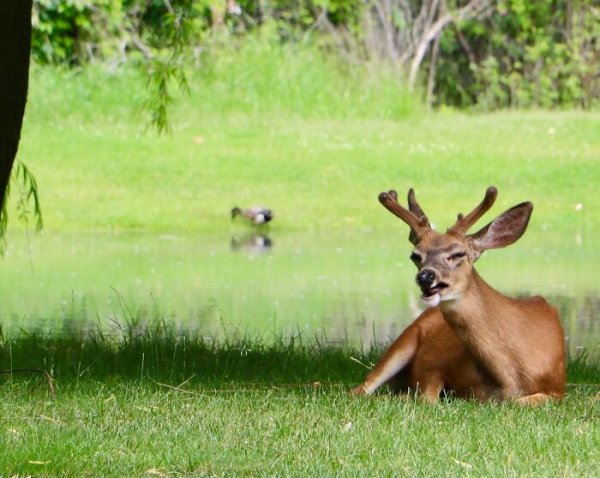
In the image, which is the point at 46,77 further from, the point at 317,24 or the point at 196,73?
the point at 317,24

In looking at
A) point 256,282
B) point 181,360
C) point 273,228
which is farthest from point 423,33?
point 181,360

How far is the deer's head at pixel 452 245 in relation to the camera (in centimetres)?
622

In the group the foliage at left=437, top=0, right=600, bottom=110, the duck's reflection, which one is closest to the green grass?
the duck's reflection

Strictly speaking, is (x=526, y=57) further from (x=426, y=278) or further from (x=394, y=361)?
(x=426, y=278)

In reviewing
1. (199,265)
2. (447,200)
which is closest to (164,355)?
(199,265)

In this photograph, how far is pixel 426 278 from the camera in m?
6.13

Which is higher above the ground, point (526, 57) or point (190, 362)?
point (526, 57)

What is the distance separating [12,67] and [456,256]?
204 centimetres

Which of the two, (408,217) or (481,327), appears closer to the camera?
(481,327)

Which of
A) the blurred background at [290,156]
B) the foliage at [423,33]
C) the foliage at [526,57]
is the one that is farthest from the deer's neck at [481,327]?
the foliage at [526,57]

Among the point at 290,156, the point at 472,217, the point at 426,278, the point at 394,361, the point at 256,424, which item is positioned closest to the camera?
the point at 256,424

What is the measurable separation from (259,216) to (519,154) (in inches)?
157

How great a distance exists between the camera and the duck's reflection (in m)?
14.3

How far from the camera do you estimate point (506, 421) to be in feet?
19.6
